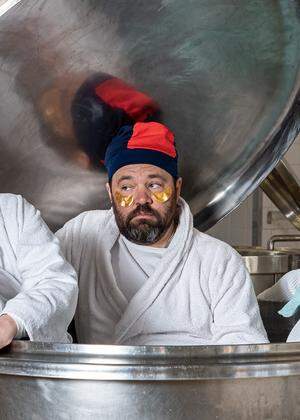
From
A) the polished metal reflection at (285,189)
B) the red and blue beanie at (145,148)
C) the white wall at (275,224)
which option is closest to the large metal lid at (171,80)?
the red and blue beanie at (145,148)

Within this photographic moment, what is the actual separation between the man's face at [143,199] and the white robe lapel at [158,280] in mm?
38

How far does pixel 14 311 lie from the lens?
3.82 ft

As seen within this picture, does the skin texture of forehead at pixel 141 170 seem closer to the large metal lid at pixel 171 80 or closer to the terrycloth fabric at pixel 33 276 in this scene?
the large metal lid at pixel 171 80

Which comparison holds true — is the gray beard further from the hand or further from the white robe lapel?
the hand

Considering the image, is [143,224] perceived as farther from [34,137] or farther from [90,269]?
[34,137]

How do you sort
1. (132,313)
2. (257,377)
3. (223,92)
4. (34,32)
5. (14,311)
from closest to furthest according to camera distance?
(257,377) < (14,311) < (34,32) < (132,313) < (223,92)

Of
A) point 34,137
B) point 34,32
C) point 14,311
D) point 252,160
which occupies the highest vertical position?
point 34,32

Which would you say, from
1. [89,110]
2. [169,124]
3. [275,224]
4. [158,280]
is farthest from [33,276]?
[275,224]

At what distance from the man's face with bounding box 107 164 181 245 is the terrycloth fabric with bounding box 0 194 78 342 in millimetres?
261

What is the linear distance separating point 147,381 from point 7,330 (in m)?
0.20

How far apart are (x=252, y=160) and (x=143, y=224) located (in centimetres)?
41

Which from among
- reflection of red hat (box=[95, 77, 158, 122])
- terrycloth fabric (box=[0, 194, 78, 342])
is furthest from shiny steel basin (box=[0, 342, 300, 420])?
reflection of red hat (box=[95, 77, 158, 122])

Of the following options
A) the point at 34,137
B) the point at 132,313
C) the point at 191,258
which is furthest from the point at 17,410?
the point at 34,137

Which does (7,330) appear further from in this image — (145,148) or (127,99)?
(127,99)
